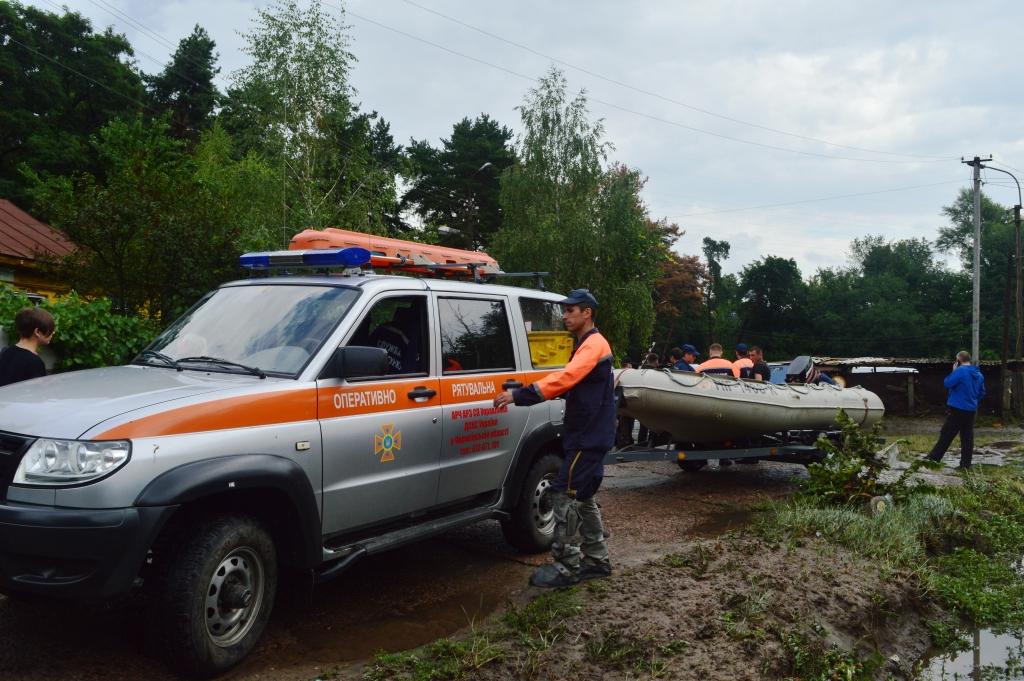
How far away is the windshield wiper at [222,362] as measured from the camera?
171 inches

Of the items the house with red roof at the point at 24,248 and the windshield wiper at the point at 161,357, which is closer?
the windshield wiper at the point at 161,357

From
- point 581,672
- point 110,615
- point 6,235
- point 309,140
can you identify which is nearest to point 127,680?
point 110,615

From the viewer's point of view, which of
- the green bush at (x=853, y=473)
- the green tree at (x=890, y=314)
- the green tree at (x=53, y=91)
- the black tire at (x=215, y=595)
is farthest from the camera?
the green tree at (x=890, y=314)

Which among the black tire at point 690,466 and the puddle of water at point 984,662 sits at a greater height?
the black tire at point 690,466

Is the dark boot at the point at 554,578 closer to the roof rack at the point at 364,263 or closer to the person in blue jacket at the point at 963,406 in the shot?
the roof rack at the point at 364,263

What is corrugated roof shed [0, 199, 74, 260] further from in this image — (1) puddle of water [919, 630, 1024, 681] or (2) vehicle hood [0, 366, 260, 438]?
(1) puddle of water [919, 630, 1024, 681]

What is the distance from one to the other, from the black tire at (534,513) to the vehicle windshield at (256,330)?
216cm

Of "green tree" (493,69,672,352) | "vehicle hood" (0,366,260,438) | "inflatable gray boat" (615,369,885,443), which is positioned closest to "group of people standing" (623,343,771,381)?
"inflatable gray boat" (615,369,885,443)

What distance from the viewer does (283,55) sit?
950 inches

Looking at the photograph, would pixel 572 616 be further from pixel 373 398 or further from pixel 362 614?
pixel 373 398

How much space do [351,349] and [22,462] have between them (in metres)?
1.64

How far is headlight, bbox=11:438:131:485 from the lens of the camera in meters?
3.46

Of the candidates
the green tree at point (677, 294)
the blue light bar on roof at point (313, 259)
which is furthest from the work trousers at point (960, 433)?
the green tree at point (677, 294)

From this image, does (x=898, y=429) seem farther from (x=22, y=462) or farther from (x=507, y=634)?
(x=22, y=462)
